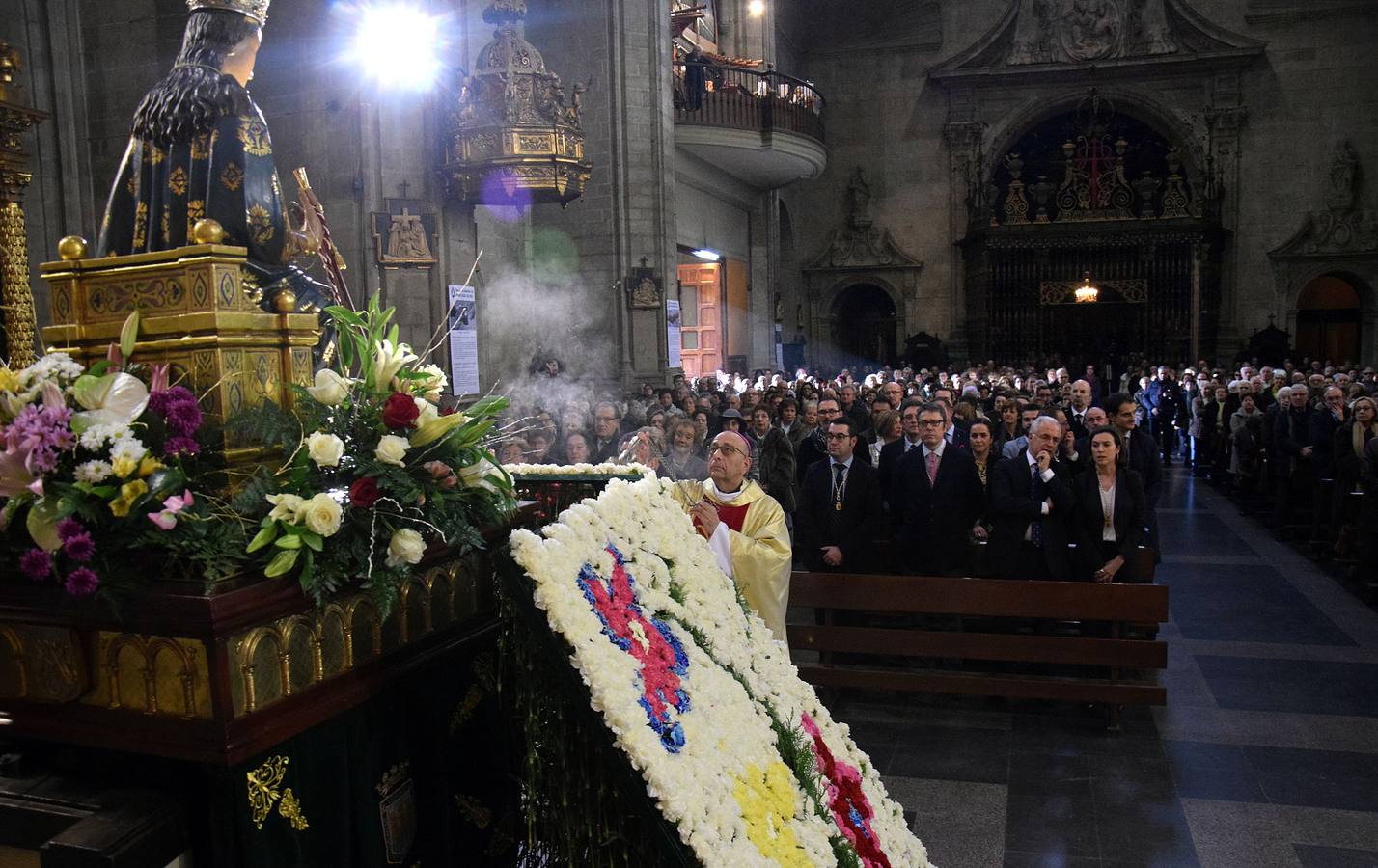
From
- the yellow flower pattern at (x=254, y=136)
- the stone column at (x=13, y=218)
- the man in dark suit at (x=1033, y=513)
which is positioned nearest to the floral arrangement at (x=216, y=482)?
the yellow flower pattern at (x=254, y=136)

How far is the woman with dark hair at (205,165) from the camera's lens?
3.30 meters

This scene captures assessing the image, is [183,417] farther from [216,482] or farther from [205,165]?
[205,165]

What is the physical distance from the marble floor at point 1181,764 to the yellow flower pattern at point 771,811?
2.36 m

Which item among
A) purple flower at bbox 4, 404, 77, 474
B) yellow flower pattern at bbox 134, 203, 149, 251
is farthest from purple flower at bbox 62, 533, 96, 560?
yellow flower pattern at bbox 134, 203, 149, 251

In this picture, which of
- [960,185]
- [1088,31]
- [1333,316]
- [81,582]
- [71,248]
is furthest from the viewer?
[960,185]

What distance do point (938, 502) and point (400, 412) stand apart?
5584 mm

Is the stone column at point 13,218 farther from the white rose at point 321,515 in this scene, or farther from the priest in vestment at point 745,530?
the white rose at point 321,515

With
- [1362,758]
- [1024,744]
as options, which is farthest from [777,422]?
[1362,758]

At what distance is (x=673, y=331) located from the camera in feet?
53.7

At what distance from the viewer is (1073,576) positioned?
7.54 metres

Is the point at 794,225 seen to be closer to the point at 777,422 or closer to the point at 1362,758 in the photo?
the point at 777,422

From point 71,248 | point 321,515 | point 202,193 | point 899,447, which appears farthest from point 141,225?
point 899,447

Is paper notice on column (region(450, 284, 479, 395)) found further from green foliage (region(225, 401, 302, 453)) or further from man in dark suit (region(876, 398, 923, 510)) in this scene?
green foliage (region(225, 401, 302, 453))

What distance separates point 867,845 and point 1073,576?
14.9 ft
